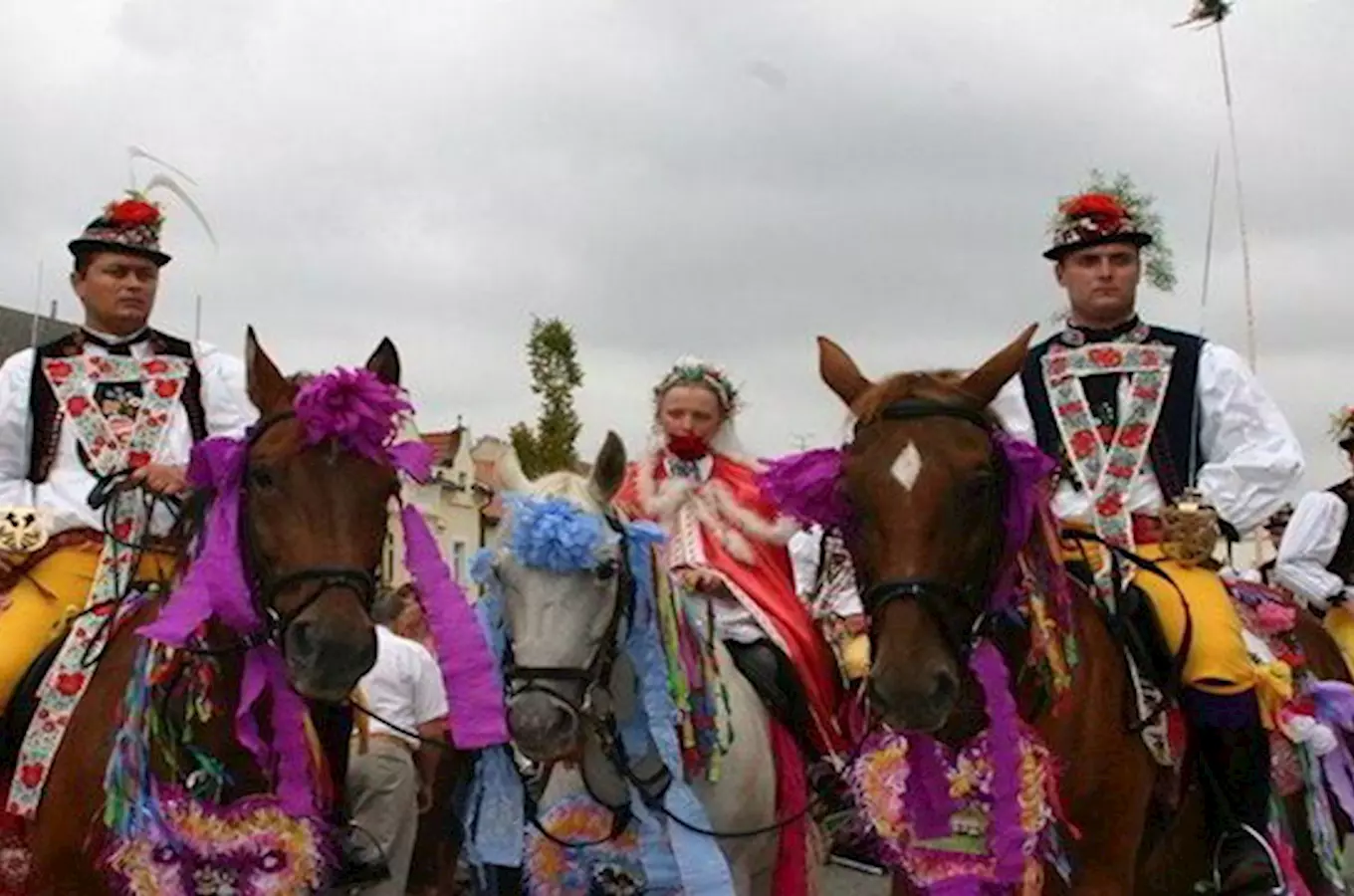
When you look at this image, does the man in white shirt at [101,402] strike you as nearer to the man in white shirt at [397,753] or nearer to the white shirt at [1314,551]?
the man in white shirt at [397,753]

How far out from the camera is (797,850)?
22.6 feet

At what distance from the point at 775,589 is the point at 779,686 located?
2.03 ft

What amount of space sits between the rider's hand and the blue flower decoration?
1171 millimetres

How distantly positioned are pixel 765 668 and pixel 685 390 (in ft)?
4.91

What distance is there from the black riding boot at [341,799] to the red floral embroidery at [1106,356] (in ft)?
10.4

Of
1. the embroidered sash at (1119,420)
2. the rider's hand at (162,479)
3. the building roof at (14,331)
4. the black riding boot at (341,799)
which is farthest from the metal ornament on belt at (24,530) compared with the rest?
the building roof at (14,331)

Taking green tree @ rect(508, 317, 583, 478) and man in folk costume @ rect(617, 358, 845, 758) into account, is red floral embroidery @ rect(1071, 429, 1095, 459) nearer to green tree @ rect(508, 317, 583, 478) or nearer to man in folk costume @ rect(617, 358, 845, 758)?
man in folk costume @ rect(617, 358, 845, 758)

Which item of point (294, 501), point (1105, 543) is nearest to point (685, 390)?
point (1105, 543)

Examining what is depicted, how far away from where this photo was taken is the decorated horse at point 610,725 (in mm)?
6047

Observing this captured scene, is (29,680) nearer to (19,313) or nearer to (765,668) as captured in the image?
(765,668)

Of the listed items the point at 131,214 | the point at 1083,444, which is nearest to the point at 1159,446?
the point at 1083,444

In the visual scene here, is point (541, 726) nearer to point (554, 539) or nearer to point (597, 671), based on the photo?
point (597, 671)

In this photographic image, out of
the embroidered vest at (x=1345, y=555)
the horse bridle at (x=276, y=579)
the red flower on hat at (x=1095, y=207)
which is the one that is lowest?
the horse bridle at (x=276, y=579)

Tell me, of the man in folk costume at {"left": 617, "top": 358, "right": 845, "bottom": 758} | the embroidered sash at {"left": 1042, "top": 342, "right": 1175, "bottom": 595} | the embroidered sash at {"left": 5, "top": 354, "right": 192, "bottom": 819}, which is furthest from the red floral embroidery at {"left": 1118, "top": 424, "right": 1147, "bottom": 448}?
the embroidered sash at {"left": 5, "top": 354, "right": 192, "bottom": 819}
